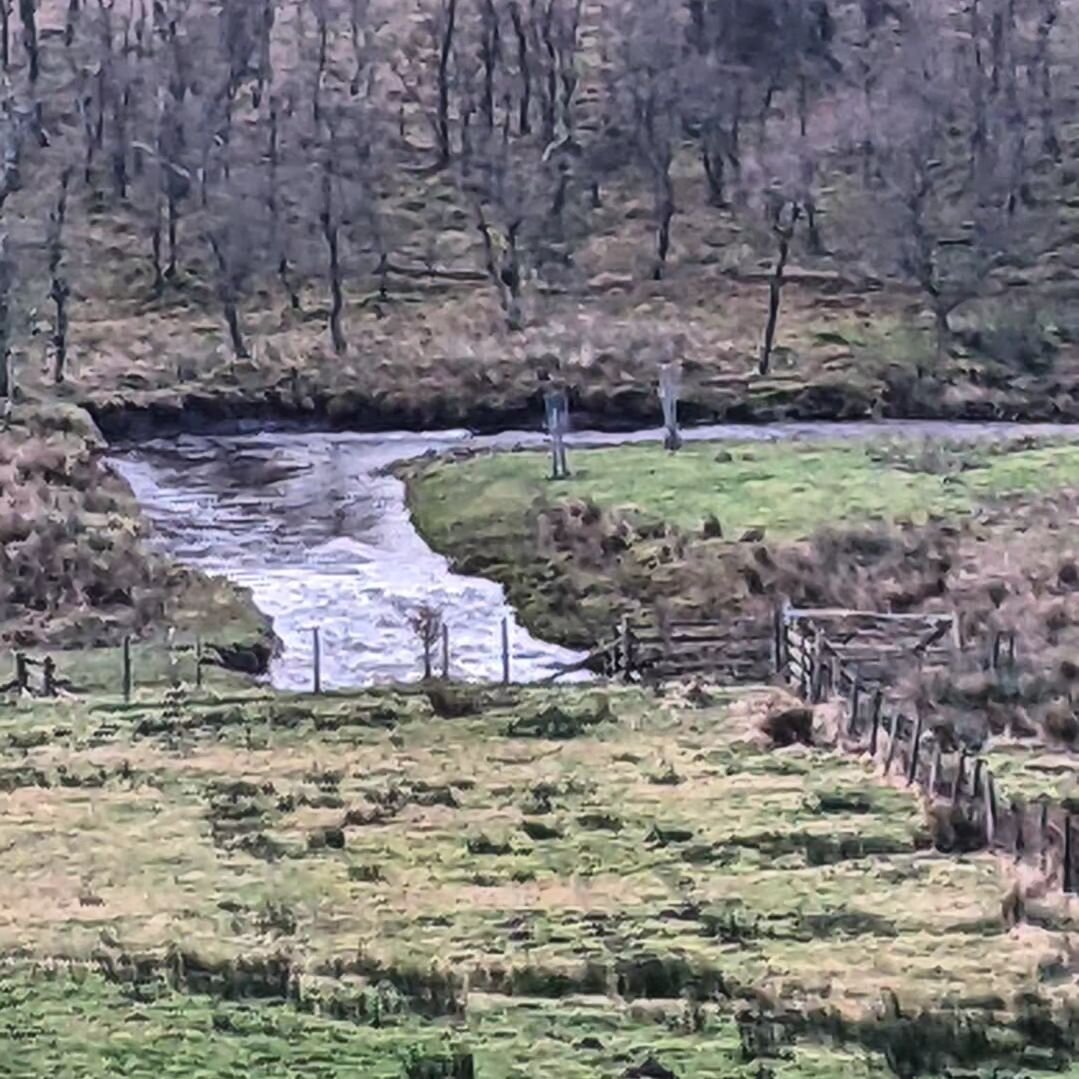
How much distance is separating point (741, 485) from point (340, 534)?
1068 centimetres

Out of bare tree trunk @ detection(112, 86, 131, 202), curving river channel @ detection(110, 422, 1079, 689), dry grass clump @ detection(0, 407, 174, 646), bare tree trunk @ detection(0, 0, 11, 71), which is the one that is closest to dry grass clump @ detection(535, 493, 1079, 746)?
curving river channel @ detection(110, 422, 1079, 689)

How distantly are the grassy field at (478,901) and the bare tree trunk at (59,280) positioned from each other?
48.2 meters

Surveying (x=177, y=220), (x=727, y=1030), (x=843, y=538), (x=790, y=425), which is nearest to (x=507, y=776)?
(x=727, y=1030)

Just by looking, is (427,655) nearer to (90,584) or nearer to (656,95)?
(90,584)

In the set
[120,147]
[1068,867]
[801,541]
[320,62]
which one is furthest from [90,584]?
[320,62]

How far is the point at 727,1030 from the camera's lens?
17.9 metres

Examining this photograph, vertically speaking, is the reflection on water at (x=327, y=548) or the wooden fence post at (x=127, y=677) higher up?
the wooden fence post at (x=127, y=677)

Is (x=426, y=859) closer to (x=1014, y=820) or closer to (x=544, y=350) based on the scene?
(x=1014, y=820)

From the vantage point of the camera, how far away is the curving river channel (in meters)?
41.9

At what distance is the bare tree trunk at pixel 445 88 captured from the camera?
103562 mm

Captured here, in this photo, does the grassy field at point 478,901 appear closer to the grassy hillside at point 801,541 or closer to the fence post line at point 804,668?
the fence post line at point 804,668

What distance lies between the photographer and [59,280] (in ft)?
276

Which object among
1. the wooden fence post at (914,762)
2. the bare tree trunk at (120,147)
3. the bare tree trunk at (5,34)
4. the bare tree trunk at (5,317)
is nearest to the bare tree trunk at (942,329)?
the bare tree trunk at (5,317)

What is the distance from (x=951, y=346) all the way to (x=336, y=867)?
62.0 m
